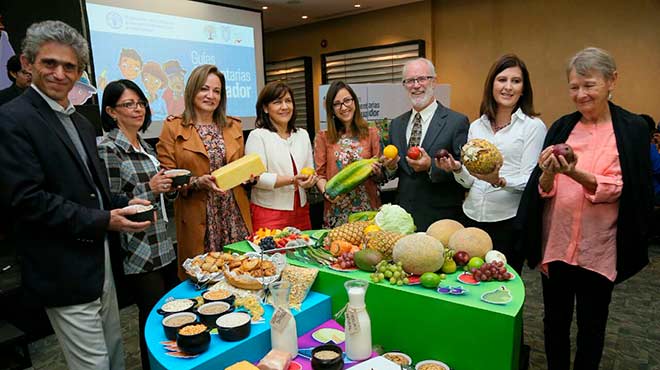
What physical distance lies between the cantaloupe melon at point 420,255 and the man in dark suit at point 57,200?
108 cm

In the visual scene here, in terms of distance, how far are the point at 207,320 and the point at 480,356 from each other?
1023 millimetres

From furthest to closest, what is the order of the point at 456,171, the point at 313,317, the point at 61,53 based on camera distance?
the point at 456,171 → the point at 313,317 → the point at 61,53

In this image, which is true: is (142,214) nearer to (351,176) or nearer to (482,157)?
(351,176)

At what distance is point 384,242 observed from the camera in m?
1.90

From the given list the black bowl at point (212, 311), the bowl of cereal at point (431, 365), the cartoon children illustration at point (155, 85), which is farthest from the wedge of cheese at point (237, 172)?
the cartoon children illustration at point (155, 85)

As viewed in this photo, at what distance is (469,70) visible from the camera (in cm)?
712

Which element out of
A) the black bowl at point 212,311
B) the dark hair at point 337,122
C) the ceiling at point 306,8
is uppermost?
the ceiling at point 306,8

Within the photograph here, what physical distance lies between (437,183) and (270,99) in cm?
120

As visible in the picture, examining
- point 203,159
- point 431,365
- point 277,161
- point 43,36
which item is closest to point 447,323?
point 431,365

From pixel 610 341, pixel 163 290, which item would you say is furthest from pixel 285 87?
pixel 610 341

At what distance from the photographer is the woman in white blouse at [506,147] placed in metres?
2.25

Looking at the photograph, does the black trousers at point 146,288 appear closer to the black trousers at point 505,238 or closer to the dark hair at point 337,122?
the dark hair at point 337,122

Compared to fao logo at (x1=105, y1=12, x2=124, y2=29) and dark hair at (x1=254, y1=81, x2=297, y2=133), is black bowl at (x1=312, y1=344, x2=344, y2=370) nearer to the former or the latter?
dark hair at (x1=254, y1=81, x2=297, y2=133)

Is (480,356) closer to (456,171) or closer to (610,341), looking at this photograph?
(456,171)
